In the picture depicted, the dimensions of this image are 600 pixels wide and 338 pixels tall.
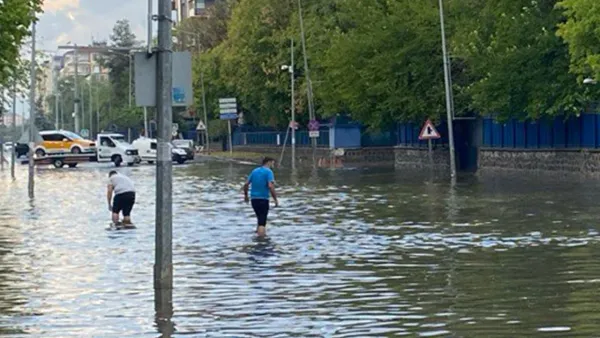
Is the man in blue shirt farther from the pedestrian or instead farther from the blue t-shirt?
the pedestrian

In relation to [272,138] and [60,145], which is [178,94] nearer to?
[60,145]

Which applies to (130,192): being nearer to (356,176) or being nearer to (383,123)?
(356,176)

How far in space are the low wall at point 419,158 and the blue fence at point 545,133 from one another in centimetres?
446

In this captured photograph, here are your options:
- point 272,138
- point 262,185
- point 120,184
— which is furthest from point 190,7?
point 262,185

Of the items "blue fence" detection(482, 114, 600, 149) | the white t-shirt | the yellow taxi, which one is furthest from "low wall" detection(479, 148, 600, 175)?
the yellow taxi

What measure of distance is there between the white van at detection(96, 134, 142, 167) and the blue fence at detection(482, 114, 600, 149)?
25646mm

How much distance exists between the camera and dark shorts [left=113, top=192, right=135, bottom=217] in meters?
28.3

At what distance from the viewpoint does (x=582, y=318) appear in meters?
13.1

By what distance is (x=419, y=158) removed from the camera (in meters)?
70.3

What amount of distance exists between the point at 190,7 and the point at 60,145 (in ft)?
279

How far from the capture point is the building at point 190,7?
158125 millimetres

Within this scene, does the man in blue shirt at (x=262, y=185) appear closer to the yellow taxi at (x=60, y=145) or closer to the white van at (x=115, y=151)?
the white van at (x=115, y=151)

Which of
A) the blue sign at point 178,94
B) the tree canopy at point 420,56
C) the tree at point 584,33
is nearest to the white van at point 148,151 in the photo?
the tree canopy at point 420,56

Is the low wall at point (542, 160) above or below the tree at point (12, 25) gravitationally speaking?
below
